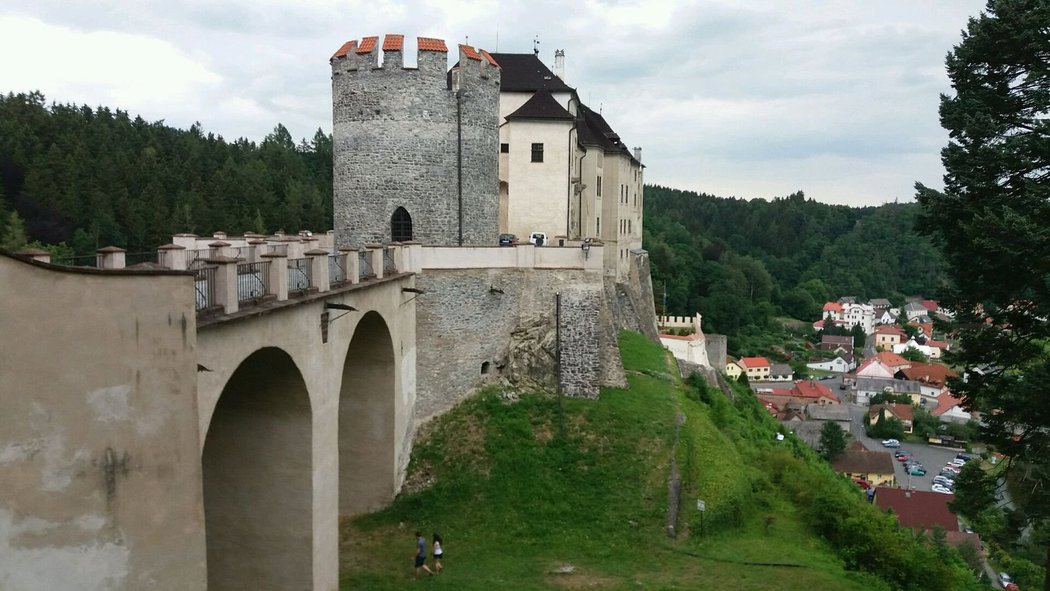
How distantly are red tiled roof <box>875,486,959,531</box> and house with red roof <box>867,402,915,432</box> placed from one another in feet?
109

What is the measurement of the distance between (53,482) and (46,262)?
220cm

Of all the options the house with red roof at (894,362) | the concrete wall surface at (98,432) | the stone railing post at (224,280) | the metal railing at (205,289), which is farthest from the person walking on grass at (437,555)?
the house with red roof at (894,362)

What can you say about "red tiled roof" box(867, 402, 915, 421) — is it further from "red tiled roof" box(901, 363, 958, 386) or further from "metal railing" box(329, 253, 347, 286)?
"metal railing" box(329, 253, 347, 286)

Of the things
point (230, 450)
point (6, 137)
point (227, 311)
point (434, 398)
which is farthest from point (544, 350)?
point (6, 137)

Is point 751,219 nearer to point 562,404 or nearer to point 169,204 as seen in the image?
point 169,204

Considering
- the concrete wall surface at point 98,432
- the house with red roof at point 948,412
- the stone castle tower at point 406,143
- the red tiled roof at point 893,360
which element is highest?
the stone castle tower at point 406,143

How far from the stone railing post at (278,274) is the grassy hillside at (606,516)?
6714 mm

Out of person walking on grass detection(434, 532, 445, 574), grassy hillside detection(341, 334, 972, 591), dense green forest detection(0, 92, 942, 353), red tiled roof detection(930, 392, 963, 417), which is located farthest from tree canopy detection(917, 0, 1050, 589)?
red tiled roof detection(930, 392, 963, 417)

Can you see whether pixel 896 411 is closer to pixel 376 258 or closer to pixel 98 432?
pixel 376 258

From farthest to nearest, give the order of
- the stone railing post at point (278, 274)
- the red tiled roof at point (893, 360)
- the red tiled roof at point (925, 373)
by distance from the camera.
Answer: the red tiled roof at point (893, 360)
the red tiled roof at point (925, 373)
the stone railing post at point (278, 274)

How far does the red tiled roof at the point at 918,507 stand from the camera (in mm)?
45838

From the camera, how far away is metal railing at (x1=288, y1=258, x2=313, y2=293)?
13414mm

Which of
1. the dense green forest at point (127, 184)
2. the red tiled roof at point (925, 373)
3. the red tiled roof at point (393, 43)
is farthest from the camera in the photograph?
the red tiled roof at point (925, 373)

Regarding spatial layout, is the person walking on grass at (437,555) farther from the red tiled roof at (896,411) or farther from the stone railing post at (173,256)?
the red tiled roof at (896,411)
